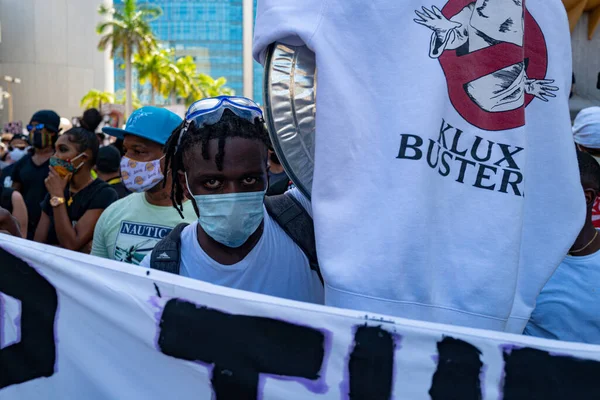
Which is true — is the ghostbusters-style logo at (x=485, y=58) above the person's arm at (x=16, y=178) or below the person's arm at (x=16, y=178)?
above

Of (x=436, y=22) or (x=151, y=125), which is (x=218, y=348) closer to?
(x=436, y=22)

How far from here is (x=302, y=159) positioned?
1.71 meters

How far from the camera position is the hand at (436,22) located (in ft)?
4.88

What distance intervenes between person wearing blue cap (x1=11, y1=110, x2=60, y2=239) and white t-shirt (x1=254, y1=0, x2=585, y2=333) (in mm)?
4000

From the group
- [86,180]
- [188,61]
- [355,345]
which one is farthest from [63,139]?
[188,61]

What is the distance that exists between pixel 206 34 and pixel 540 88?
101324 mm

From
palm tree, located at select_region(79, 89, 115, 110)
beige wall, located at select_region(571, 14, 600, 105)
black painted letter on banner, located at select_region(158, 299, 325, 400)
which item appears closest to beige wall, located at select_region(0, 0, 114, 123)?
palm tree, located at select_region(79, 89, 115, 110)

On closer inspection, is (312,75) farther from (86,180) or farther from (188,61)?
(188,61)

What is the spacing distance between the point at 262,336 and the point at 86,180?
2.95 m

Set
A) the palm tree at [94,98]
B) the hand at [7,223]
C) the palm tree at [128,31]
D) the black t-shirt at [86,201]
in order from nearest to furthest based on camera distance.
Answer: the hand at [7,223] → the black t-shirt at [86,201] → the palm tree at [128,31] → the palm tree at [94,98]

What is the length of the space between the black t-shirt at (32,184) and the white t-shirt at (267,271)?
3.38 meters

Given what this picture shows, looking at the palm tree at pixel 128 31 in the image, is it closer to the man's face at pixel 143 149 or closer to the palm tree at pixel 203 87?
the palm tree at pixel 203 87

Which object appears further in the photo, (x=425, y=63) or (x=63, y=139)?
(x=63, y=139)

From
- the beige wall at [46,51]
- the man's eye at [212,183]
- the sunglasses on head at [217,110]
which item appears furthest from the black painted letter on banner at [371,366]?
the beige wall at [46,51]
